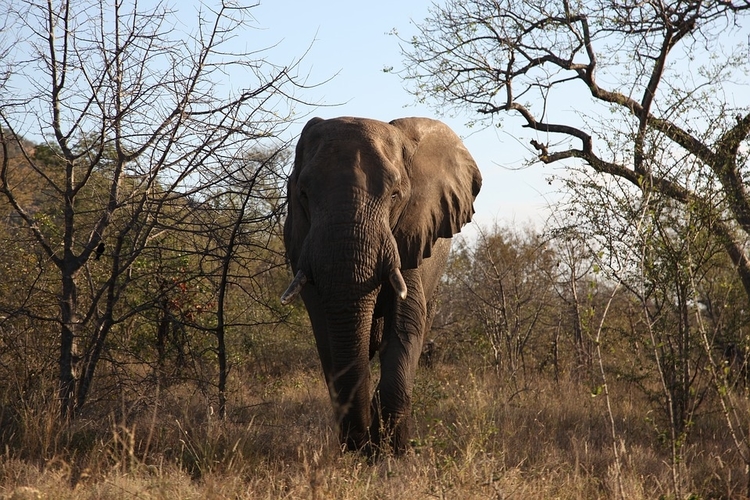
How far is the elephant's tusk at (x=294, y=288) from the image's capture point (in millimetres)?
6180

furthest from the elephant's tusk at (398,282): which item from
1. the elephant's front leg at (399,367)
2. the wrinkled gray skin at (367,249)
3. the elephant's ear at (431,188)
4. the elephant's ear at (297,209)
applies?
the elephant's ear at (297,209)

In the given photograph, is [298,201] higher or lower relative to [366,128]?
lower

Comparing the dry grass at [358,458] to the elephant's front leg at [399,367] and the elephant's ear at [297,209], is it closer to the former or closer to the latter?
the elephant's front leg at [399,367]

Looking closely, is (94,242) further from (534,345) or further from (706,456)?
(534,345)

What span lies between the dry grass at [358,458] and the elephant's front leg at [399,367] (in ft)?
0.83

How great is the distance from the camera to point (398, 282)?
6434 mm

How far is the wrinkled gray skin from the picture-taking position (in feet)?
20.6

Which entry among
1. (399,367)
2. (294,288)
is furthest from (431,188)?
(294,288)

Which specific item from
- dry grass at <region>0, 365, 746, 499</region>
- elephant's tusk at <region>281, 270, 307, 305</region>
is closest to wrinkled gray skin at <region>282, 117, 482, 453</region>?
elephant's tusk at <region>281, 270, 307, 305</region>

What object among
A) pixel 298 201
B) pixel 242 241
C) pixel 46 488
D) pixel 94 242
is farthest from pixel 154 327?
pixel 46 488

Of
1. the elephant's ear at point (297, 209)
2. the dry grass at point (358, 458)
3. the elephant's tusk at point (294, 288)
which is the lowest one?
the dry grass at point (358, 458)

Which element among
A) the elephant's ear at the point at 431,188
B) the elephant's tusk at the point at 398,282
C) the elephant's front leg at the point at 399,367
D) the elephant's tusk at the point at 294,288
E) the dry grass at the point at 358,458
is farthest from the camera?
the elephant's ear at the point at 431,188

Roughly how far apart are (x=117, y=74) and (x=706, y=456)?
5.57 meters

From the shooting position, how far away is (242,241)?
8016 mm
